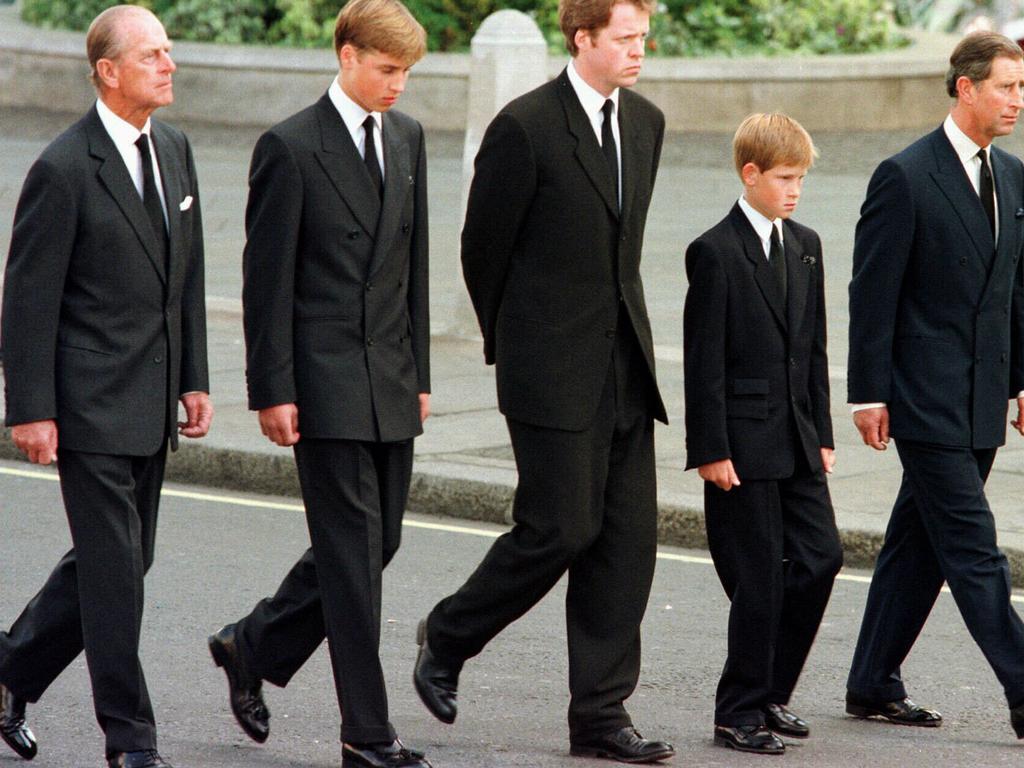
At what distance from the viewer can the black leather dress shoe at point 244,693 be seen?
5.29 metres

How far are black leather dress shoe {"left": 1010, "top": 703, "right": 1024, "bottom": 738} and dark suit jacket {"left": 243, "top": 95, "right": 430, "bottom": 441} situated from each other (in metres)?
1.72

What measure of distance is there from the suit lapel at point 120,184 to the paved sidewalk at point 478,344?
357cm

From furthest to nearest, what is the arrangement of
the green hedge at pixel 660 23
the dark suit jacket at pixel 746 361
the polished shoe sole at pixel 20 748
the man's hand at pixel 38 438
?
the green hedge at pixel 660 23, the dark suit jacket at pixel 746 361, the polished shoe sole at pixel 20 748, the man's hand at pixel 38 438

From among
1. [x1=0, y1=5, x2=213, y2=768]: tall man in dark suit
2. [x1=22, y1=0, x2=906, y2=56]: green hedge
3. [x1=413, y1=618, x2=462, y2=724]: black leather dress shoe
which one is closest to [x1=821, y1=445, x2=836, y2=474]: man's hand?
[x1=413, y1=618, x2=462, y2=724]: black leather dress shoe

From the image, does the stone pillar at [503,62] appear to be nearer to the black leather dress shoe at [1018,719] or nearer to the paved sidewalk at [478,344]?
the paved sidewalk at [478,344]

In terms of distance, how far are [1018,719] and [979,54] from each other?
5.60 ft

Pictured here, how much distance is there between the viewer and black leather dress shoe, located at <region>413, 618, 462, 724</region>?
5.35 metres

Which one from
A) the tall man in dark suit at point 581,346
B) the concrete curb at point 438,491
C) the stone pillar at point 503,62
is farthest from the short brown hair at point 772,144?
the stone pillar at point 503,62

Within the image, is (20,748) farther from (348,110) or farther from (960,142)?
(960,142)

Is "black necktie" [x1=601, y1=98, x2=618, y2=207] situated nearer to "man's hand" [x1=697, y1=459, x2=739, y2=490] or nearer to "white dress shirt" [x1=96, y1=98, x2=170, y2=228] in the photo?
"man's hand" [x1=697, y1=459, x2=739, y2=490]

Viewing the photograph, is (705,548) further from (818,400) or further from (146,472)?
(146,472)

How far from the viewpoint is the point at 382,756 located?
4914 millimetres

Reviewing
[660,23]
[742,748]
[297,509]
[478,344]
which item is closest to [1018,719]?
[742,748]

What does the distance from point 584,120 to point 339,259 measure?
71cm
